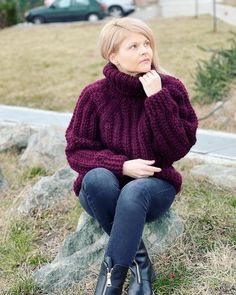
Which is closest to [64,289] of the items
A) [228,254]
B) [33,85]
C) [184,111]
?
[228,254]

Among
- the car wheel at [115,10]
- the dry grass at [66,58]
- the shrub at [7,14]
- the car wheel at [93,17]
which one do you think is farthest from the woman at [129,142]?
the car wheel at [115,10]

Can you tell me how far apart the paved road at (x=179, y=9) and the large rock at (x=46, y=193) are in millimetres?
16013

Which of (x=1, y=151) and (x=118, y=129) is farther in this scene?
(x=1, y=151)

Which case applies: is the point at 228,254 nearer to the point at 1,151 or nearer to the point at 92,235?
the point at 92,235

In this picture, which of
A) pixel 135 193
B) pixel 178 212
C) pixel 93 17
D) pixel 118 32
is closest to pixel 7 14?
pixel 93 17

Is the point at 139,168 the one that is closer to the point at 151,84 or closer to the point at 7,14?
the point at 151,84

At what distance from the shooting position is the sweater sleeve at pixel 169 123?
9.70 feet

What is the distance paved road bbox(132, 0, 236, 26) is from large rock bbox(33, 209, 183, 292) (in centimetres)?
1692

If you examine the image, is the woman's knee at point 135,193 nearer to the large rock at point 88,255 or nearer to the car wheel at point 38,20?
the large rock at point 88,255

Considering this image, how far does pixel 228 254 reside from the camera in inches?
125

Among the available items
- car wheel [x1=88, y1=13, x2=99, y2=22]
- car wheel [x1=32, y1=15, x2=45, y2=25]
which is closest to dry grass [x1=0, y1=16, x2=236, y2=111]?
car wheel [x1=32, y1=15, x2=45, y2=25]

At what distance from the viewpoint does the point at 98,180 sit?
292cm

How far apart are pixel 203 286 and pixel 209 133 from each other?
3.39 m

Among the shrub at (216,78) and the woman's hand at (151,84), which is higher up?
the woman's hand at (151,84)
